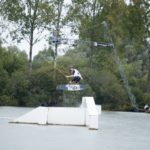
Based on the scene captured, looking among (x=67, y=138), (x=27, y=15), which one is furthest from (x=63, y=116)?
(x=27, y=15)

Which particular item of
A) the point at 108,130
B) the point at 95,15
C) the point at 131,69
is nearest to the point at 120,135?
the point at 108,130

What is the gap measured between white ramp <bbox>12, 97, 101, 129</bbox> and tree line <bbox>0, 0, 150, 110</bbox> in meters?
22.6

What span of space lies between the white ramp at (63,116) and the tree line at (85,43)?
2259 cm

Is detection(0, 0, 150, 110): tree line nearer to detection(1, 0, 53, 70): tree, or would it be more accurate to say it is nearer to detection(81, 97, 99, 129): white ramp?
detection(1, 0, 53, 70): tree

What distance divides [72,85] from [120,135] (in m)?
5.18

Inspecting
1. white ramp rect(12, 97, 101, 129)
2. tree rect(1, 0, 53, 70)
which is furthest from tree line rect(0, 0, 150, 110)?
white ramp rect(12, 97, 101, 129)

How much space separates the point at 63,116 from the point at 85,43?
1263 inches

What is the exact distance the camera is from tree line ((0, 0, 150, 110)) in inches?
1735

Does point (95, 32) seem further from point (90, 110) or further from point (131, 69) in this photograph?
point (90, 110)

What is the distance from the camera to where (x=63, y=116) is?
1855 centimetres

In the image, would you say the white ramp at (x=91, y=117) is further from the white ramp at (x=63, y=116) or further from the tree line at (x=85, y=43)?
the tree line at (x=85, y=43)

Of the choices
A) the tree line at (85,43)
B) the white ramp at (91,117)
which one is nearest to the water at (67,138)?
the white ramp at (91,117)

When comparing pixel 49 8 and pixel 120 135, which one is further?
pixel 49 8

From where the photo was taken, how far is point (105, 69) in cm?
5250
